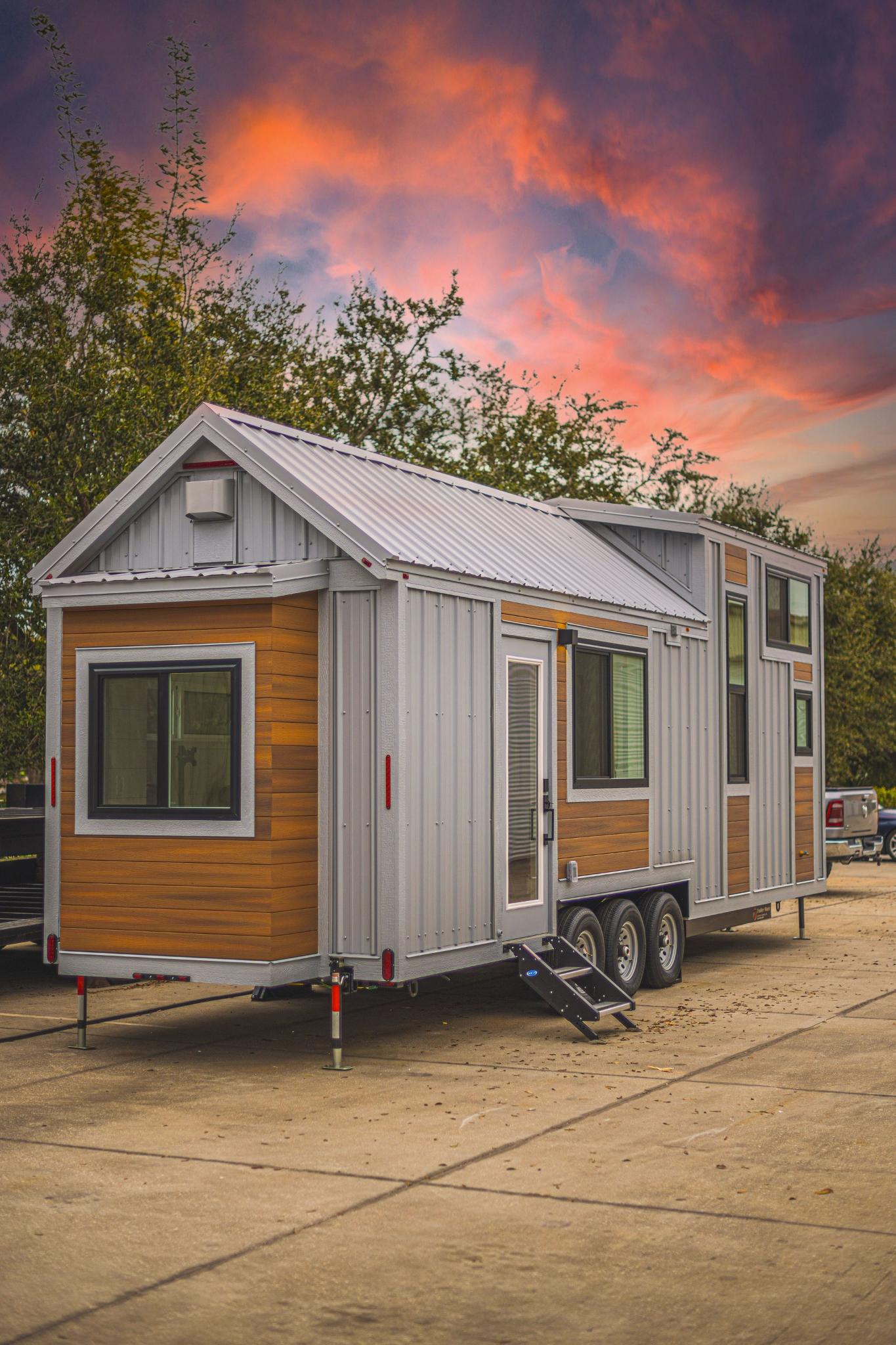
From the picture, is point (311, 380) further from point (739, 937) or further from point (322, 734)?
point (322, 734)

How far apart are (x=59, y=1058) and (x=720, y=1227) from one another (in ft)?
18.6

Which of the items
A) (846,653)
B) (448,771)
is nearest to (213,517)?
(448,771)

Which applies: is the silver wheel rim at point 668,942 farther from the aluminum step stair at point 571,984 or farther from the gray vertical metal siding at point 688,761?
the aluminum step stair at point 571,984

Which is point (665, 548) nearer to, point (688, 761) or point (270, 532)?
point (688, 761)

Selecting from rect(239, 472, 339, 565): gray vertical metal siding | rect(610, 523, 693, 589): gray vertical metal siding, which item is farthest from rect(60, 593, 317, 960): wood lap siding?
rect(610, 523, 693, 589): gray vertical metal siding

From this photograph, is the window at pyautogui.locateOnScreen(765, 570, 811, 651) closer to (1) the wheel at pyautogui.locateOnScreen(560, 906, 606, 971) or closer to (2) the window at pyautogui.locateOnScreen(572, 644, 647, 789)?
(2) the window at pyautogui.locateOnScreen(572, 644, 647, 789)

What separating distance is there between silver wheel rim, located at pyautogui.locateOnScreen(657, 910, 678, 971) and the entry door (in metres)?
2.55

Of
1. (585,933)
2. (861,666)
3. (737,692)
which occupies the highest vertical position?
(861,666)

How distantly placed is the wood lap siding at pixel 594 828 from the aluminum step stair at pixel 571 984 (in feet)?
2.18

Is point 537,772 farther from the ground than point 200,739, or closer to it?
closer to it

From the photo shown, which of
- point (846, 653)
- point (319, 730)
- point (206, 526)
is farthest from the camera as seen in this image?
point (846, 653)

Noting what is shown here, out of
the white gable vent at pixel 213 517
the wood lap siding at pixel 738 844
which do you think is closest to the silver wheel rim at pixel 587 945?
the wood lap siding at pixel 738 844

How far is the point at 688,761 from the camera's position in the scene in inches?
581

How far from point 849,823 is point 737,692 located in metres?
9.71
